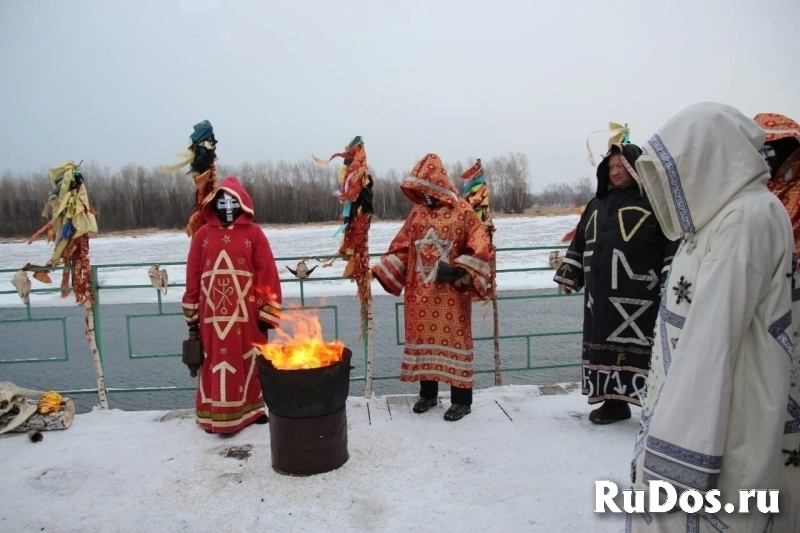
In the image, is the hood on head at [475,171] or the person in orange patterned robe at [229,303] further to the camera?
the hood on head at [475,171]

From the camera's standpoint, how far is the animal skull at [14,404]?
403cm

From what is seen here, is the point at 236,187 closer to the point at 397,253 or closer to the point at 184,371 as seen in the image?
the point at 397,253

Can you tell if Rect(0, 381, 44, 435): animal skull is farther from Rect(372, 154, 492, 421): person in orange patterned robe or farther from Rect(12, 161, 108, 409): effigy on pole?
Rect(372, 154, 492, 421): person in orange patterned robe

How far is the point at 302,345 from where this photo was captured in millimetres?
3533

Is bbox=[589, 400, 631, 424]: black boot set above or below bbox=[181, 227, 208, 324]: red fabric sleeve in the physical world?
below

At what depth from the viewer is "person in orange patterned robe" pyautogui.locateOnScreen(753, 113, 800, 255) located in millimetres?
2949

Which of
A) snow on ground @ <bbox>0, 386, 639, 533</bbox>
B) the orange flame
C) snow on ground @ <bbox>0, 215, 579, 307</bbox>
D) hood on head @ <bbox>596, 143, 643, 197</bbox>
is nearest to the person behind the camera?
snow on ground @ <bbox>0, 386, 639, 533</bbox>

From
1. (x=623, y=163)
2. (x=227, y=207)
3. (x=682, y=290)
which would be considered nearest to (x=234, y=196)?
(x=227, y=207)

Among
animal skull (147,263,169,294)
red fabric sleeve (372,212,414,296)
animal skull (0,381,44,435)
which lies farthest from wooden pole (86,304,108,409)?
red fabric sleeve (372,212,414,296)

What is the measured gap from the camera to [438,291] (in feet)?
13.8

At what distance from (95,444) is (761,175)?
167 inches

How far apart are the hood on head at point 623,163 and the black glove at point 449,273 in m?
1.14

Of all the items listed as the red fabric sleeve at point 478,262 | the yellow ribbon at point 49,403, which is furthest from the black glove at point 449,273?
the yellow ribbon at point 49,403

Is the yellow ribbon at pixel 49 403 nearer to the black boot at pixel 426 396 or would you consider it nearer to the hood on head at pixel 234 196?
the hood on head at pixel 234 196
